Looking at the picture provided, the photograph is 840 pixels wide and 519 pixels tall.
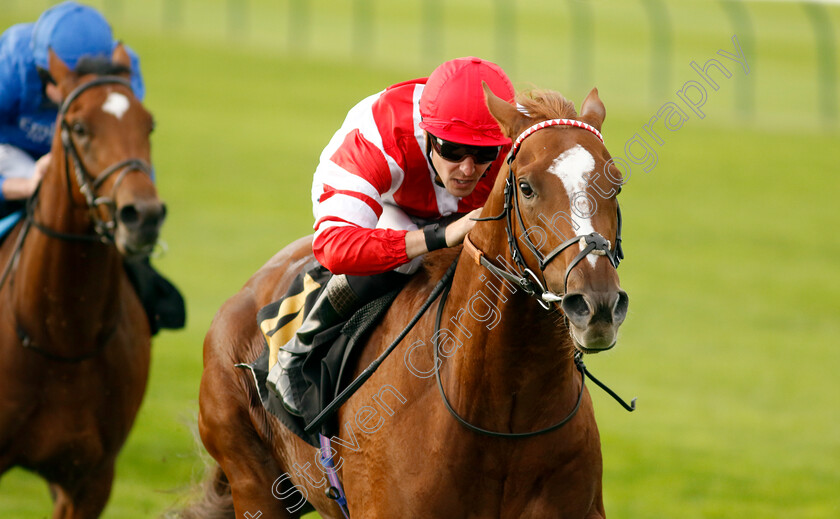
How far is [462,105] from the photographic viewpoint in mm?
3418

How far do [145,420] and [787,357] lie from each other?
7298 mm

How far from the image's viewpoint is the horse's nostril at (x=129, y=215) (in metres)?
4.83

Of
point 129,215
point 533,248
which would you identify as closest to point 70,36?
point 129,215

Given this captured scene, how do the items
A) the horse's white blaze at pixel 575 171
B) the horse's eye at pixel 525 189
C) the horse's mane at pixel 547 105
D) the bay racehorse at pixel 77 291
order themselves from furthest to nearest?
the bay racehorse at pixel 77 291, the horse's mane at pixel 547 105, the horse's eye at pixel 525 189, the horse's white blaze at pixel 575 171

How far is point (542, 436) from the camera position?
3.28 meters

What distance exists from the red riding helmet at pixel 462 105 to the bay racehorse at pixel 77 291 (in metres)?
1.85

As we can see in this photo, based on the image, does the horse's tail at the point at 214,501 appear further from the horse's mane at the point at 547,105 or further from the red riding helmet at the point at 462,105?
the horse's mane at the point at 547,105

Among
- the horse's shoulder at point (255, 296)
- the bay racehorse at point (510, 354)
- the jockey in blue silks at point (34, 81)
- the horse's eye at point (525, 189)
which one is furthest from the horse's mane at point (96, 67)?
the horse's eye at point (525, 189)

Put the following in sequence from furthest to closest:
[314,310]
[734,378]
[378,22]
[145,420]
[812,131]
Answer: [378,22], [812,131], [734,378], [145,420], [314,310]

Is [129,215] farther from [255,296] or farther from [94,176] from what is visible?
[255,296]

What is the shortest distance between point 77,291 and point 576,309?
10.5 ft

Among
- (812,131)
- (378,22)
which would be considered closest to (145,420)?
(812,131)

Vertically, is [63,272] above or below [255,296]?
below

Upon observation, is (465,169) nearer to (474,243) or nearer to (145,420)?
(474,243)
